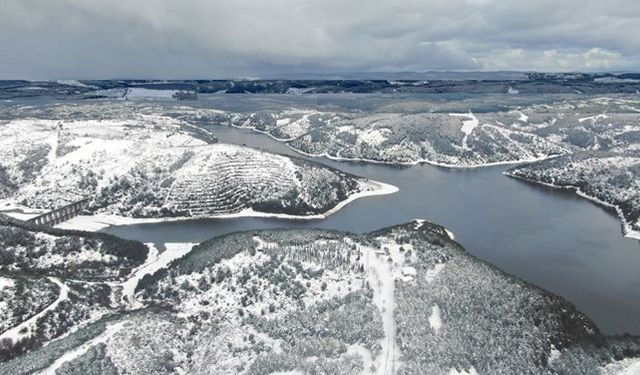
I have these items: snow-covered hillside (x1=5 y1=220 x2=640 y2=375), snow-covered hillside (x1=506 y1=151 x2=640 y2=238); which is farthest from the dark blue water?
snow-covered hillside (x1=5 y1=220 x2=640 y2=375)

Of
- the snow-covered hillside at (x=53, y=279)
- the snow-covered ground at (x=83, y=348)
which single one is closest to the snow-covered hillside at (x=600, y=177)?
the snow-covered ground at (x=83, y=348)

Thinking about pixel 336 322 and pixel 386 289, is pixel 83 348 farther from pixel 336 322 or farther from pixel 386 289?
pixel 386 289

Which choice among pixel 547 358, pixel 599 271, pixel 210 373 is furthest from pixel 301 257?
pixel 599 271

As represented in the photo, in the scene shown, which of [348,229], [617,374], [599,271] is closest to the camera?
[617,374]

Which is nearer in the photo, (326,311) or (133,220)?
(326,311)

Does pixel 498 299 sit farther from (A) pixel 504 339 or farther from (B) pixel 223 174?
(B) pixel 223 174

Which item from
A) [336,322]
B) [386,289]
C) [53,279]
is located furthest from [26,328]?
[386,289]

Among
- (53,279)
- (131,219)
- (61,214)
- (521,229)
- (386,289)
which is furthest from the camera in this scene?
(131,219)
